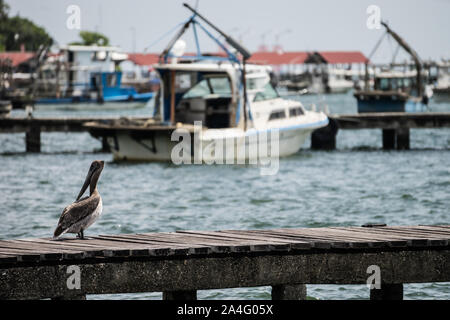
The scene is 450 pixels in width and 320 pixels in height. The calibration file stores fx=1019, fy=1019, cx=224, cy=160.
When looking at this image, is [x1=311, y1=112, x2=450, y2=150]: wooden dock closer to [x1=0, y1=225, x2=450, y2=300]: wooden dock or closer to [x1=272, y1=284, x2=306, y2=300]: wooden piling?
[x1=0, y1=225, x2=450, y2=300]: wooden dock

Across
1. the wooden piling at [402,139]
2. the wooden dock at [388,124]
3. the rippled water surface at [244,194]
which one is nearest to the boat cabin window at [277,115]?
the rippled water surface at [244,194]

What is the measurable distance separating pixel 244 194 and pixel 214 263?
16863 millimetres

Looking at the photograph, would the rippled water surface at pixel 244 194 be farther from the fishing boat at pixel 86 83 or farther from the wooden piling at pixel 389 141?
the fishing boat at pixel 86 83

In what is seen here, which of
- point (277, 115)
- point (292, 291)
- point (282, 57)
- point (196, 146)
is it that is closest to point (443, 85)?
point (282, 57)

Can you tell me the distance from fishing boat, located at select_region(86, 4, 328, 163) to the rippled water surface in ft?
3.03

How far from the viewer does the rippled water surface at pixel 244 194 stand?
2100cm

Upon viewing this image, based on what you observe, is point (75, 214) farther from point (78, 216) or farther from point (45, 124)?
point (45, 124)

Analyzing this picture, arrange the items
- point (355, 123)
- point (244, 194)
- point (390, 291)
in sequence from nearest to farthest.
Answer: point (390, 291) → point (244, 194) → point (355, 123)

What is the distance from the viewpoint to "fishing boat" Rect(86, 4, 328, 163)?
29.4 m

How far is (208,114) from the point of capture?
31.0 meters

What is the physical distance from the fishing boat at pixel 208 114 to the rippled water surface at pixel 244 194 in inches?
36.4

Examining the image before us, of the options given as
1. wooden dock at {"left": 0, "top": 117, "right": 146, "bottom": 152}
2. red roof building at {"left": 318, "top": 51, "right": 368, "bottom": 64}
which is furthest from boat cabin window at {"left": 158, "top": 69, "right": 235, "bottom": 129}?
red roof building at {"left": 318, "top": 51, "right": 368, "bottom": 64}

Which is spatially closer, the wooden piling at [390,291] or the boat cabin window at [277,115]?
the wooden piling at [390,291]
